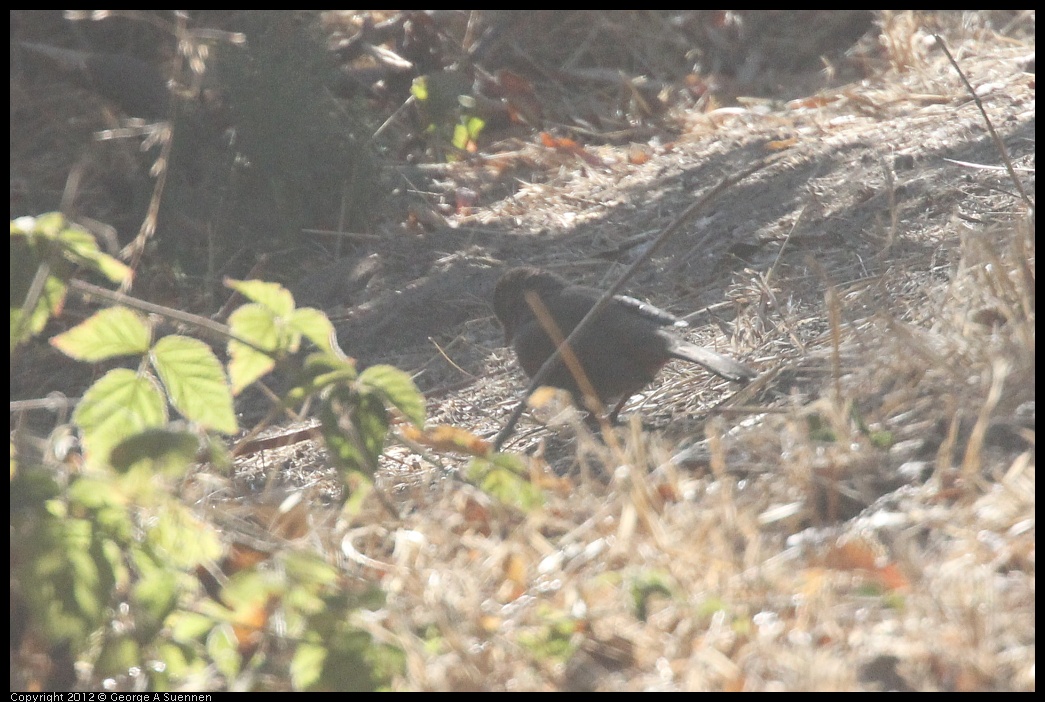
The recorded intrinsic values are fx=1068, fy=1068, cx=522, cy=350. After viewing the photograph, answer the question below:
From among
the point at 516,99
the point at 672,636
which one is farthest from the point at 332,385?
the point at 516,99

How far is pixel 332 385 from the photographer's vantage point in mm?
2502

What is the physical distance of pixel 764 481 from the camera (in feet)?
9.04

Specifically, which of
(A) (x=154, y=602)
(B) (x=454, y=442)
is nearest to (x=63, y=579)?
(A) (x=154, y=602)

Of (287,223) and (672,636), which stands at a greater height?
(672,636)

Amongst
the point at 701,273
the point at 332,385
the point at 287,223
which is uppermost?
the point at 332,385

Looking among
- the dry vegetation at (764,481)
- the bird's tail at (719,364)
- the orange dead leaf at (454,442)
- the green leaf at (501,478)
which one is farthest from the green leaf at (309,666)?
the bird's tail at (719,364)

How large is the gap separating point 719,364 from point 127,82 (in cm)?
511

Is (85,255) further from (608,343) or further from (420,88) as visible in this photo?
(420,88)

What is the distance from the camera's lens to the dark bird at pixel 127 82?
7.12 meters

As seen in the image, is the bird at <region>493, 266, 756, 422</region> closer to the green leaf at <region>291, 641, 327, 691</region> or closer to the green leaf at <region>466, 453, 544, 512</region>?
the green leaf at <region>466, 453, 544, 512</region>

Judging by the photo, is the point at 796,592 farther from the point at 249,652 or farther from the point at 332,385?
the point at 249,652

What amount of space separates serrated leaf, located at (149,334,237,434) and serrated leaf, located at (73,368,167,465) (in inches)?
2.1

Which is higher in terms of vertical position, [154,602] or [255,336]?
[255,336]

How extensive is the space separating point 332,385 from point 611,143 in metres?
5.68
